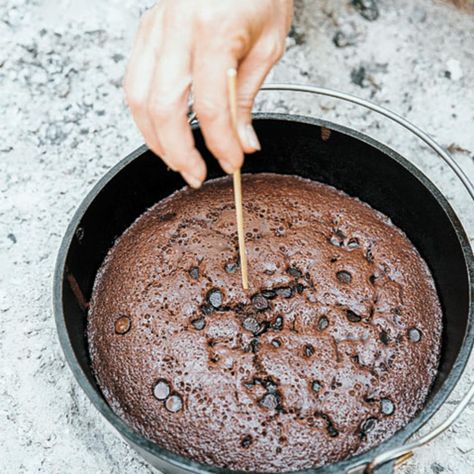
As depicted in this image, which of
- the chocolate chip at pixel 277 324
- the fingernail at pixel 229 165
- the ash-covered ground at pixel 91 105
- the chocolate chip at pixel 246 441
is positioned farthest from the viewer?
the ash-covered ground at pixel 91 105

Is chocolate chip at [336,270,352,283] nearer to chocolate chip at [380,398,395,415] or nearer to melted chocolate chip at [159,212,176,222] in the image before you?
chocolate chip at [380,398,395,415]

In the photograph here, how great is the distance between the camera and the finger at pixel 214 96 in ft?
4.09

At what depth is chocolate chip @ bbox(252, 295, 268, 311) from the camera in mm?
1684

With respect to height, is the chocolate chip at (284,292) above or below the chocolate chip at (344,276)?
below

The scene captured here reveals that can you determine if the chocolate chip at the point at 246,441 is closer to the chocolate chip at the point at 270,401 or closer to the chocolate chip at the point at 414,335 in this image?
the chocolate chip at the point at 270,401

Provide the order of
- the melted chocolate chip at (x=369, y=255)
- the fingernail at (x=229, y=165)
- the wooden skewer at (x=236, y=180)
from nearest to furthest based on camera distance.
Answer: the wooden skewer at (x=236, y=180)
the fingernail at (x=229, y=165)
the melted chocolate chip at (x=369, y=255)

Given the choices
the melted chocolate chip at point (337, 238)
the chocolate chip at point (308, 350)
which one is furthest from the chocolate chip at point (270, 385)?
the melted chocolate chip at point (337, 238)

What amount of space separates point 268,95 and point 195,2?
3.53 ft

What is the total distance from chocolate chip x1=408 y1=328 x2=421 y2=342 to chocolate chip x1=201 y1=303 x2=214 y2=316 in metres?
0.50

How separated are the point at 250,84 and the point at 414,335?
0.76m

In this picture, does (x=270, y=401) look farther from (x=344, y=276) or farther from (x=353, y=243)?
(x=353, y=243)

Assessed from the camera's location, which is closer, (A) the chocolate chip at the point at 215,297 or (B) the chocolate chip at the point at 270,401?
(B) the chocolate chip at the point at 270,401

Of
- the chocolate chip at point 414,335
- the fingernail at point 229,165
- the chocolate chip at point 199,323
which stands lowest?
the chocolate chip at point 199,323

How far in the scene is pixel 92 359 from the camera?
67.9 inches
